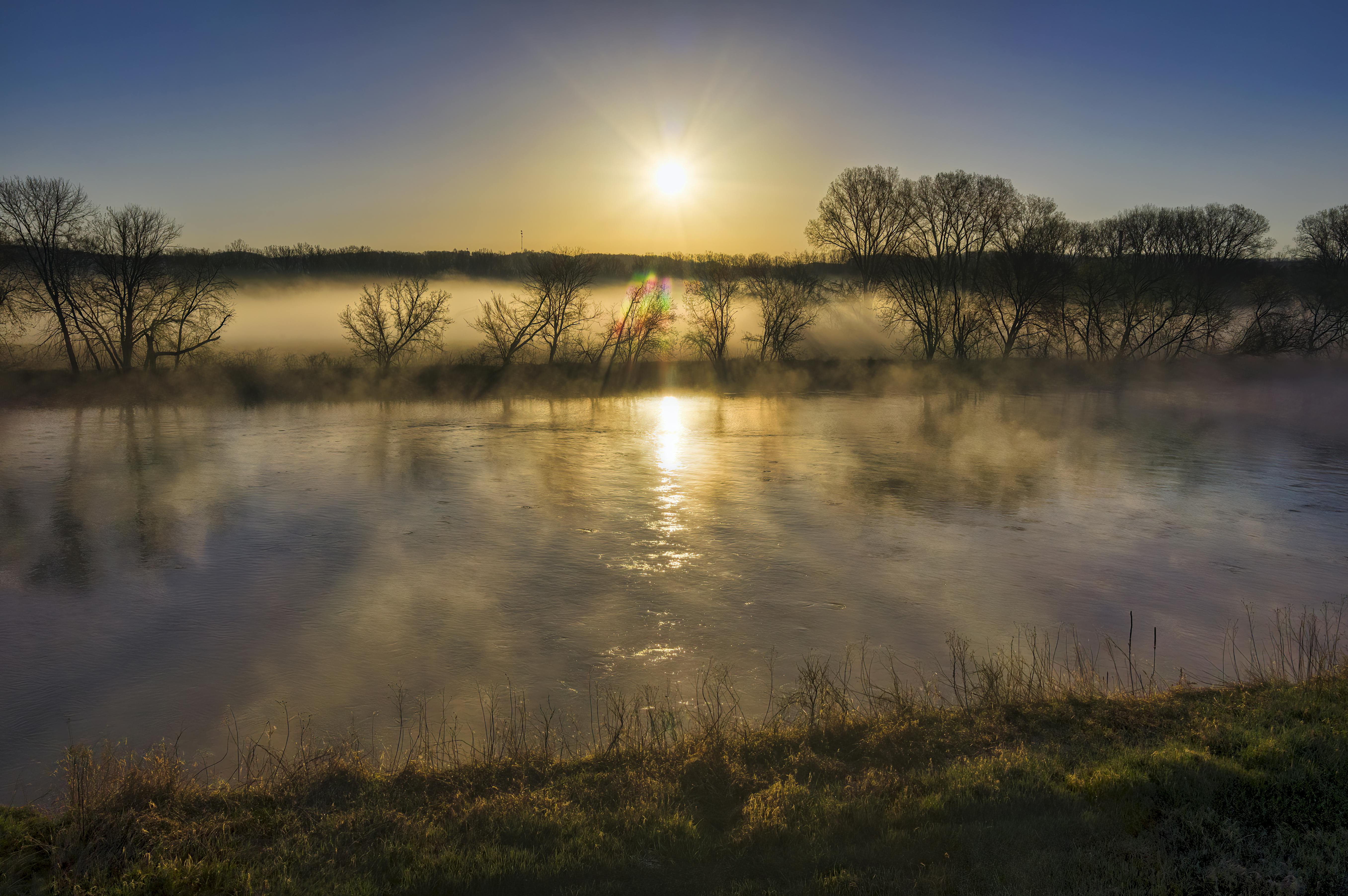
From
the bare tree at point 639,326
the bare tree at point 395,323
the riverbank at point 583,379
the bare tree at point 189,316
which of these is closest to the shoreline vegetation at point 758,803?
the riverbank at point 583,379

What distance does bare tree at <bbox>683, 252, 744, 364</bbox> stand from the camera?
5022cm

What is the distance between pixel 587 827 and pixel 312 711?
154 inches

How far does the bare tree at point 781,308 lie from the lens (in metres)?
50.1

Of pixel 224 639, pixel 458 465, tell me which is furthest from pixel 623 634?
pixel 458 465

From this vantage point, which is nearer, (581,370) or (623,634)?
(623,634)

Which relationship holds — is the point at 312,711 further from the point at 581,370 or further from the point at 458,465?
the point at 581,370

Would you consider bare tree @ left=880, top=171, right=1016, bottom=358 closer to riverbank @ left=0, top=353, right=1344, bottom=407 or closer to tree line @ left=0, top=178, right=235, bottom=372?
riverbank @ left=0, top=353, right=1344, bottom=407

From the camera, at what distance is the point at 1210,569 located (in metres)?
12.4

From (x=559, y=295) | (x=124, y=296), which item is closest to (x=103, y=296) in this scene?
(x=124, y=296)

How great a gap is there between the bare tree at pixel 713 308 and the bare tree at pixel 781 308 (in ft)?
3.89

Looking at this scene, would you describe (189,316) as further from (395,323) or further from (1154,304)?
(1154,304)

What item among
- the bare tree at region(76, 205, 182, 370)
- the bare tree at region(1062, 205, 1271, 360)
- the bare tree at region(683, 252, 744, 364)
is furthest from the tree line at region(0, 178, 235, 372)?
the bare tree at region(1062, 205, 1271, 360)

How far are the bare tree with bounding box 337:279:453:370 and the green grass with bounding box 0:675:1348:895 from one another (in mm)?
42068

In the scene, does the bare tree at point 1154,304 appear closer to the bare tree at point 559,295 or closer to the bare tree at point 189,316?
the bare tree at point 559,295
